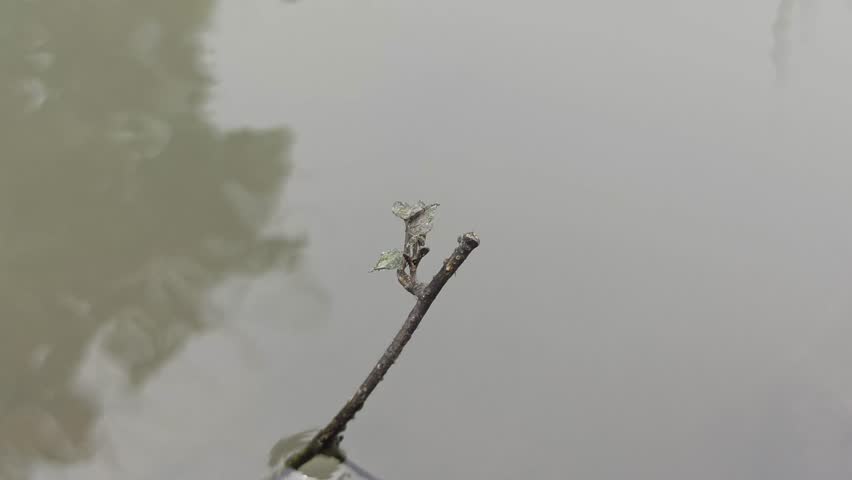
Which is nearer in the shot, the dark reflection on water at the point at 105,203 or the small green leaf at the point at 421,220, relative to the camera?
the small green leaf at the point at 421,220

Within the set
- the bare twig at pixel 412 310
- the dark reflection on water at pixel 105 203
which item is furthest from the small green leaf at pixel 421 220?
the dark reflection on water at pixel 105 203

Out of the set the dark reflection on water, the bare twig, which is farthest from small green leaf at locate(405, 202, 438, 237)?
the dark reflection on water

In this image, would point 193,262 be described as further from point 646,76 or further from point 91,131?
point 646,76

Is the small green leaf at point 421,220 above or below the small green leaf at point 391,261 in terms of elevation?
above

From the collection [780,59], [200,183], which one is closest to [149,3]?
[200,183]

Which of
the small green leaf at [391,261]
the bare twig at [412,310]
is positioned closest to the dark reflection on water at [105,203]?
the bare twig at [412,310]

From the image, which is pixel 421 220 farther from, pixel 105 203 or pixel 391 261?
pixel 105 203

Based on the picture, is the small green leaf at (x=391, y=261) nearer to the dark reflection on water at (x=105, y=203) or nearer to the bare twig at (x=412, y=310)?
the bare twig at (x=412, y=310)

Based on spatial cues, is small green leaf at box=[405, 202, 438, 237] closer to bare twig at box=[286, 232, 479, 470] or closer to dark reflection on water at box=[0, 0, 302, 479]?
bare twig at box=[286, 232, 479, 470]

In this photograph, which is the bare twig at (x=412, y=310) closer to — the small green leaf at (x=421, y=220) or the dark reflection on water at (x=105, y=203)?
the small green leaf at (x=421, y=220)
